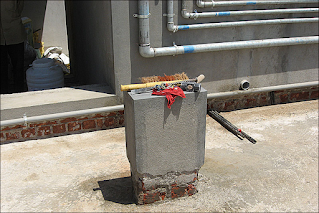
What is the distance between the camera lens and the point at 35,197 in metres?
3.52

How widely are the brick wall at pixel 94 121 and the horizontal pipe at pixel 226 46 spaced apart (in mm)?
948

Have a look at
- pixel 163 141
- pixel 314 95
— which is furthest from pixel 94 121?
pixel 314 95

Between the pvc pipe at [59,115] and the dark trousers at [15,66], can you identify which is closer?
the pvc pipe at [59,115]

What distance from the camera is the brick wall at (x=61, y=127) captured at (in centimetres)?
472

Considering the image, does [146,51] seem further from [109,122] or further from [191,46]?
[109,122]

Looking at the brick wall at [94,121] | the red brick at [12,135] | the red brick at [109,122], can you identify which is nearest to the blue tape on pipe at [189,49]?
the brick wall at [94,121]

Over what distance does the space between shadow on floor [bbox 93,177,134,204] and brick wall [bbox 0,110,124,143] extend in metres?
1.48

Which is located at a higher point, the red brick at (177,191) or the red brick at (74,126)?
the red brick at (74,126)

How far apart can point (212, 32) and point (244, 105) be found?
5.07ft

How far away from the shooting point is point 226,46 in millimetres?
5352

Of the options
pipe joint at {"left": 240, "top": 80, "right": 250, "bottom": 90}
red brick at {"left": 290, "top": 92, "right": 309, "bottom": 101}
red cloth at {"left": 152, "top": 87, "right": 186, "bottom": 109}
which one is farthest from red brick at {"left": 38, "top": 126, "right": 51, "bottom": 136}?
red brick at {"left": 290, "top": 92, "right": 309, "bottom": 101}

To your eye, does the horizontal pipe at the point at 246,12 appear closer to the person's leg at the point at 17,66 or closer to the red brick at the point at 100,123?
the red brick at the point at 100,123

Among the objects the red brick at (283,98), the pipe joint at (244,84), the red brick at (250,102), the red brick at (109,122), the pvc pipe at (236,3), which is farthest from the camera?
the red brick at (283,98)

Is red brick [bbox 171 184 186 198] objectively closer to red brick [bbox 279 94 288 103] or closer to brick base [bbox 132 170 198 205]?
brick base [bbox 132 170 198 205]
